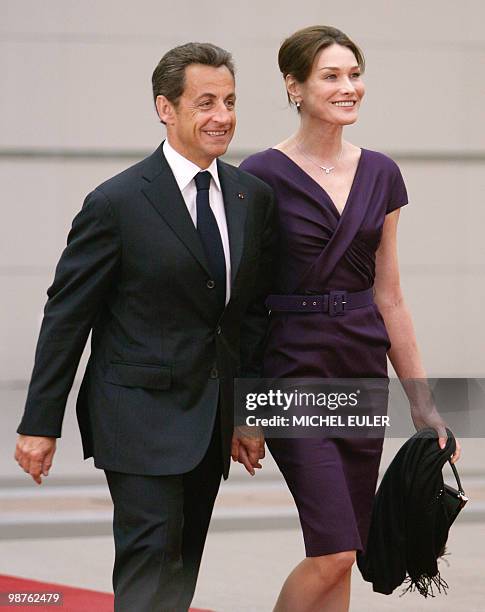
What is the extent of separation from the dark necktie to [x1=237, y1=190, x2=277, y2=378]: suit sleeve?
17 cm

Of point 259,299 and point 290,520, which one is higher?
point 259,299

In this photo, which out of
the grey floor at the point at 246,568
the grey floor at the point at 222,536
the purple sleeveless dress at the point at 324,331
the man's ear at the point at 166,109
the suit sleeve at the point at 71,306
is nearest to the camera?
the suit sleeve at the point at 71,306

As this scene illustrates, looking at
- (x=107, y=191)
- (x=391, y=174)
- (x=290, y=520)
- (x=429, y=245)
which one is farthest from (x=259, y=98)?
(x=107, y=191)

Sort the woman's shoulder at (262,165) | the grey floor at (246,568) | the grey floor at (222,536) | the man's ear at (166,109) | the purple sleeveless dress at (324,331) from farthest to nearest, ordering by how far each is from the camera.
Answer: the grey floor at (222,536)
the grey floor at (246,568)
the woman's shoulder at (262,165)
the purple sleeveless dress at (324,331)
the man's ear at (166,109)

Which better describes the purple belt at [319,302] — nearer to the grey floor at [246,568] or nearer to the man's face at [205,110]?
the man's face at [205,110]

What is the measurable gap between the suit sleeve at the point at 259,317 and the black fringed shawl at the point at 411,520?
1.67ft

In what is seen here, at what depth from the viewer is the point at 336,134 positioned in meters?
4.03

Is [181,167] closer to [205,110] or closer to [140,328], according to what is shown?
[205,110]

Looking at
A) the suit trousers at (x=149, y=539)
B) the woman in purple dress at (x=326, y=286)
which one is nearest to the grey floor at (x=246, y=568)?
the woman in purple dress at (x=326, y=286)

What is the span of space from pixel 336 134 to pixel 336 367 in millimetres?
625

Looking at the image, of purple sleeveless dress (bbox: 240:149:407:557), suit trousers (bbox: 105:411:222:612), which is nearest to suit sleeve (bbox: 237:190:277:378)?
purple sleeveless dress (bbox: 240:149:407:557)

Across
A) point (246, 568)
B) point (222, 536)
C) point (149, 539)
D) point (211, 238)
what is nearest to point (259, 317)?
point (211, 238)

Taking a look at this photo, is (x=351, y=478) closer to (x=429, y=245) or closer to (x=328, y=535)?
(x=328, y=535)

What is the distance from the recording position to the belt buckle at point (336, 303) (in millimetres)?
3932
